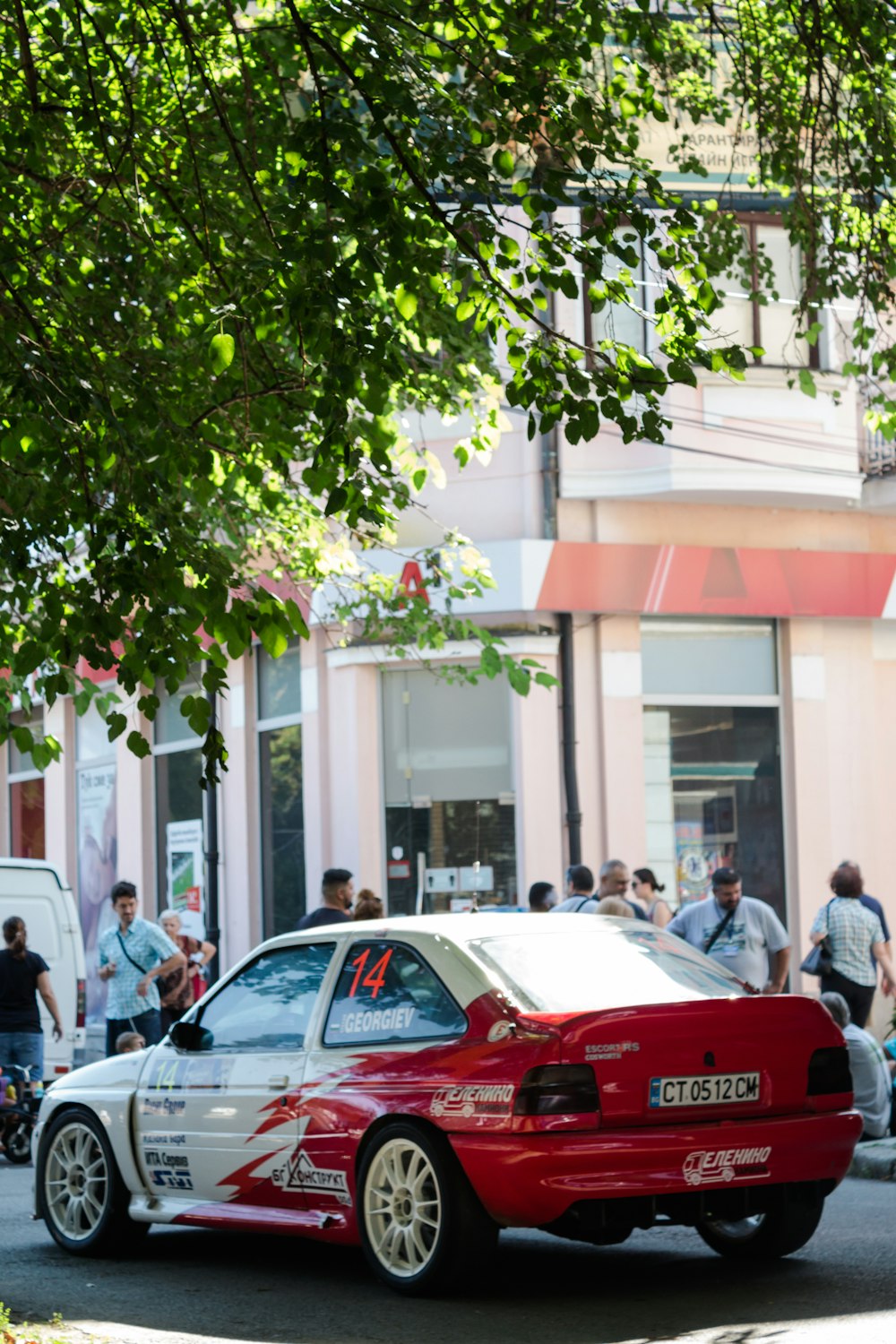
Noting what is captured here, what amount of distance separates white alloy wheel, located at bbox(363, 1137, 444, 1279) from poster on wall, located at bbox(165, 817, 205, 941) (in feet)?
51.2

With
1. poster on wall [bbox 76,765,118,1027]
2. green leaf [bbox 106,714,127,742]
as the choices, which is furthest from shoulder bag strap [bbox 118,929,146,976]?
poster on wall [bbox 76,765,118,1027]

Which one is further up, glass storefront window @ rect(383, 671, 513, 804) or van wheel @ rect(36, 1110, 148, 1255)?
glass storefront window @ rect(383, 671, 513, 804)

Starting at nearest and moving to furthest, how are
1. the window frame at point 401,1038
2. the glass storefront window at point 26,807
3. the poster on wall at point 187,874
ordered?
the window frame at point 401,1038
the poster on wall at point 187,874
the glass storefront window at point 26,807

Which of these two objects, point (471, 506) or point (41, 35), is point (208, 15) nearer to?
point (41, 35)

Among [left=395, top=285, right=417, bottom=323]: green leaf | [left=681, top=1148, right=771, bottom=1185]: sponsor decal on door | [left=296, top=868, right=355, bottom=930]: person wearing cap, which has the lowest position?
[left=681, top=1148, right=771, bottom=1185]: sponsor decal on door

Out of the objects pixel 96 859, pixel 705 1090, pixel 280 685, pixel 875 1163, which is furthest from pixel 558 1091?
pixel 96 859

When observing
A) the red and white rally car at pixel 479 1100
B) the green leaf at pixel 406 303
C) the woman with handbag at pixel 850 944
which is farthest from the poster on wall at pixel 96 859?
the green leaf at pixel 406 303

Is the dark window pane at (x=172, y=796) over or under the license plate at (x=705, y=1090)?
over

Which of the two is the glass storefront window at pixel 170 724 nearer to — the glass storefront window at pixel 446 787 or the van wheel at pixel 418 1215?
the glass storefront window at pixel 446 787

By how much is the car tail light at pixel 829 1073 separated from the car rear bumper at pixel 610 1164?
29cm

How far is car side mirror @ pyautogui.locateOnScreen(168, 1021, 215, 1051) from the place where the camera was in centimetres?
939

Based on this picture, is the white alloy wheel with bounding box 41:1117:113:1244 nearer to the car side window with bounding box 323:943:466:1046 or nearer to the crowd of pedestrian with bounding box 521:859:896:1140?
the car side window with bounding box 323:943:466:1046

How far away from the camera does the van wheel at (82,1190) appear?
9609 mm

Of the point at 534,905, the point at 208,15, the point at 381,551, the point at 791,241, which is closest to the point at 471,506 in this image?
the point at 381,551
